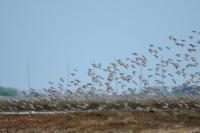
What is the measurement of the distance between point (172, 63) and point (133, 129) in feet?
154

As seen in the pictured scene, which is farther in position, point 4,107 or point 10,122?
point 4,107

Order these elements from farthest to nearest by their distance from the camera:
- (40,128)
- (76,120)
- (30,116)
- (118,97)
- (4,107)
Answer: (118,97) < (4,107) < (30,116) < (76,120) < (40,128)

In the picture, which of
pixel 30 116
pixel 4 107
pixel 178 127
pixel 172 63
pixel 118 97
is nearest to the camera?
pixel 178 127

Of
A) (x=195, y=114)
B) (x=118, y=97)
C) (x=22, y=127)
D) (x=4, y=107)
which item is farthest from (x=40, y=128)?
(x=118, y=97)

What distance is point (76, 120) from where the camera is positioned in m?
68.5

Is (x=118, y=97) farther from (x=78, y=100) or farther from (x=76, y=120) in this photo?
(x=76, y=120)

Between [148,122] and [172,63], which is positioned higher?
[172,63]

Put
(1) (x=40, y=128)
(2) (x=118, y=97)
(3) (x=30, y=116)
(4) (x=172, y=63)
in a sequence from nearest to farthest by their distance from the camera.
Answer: (1) (x=40, y=128) → (3) (x=30, y=116) → (4) (x=172, y=63) → (2) (x=118, y=97)

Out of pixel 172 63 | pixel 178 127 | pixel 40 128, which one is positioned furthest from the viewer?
pixel 172 63

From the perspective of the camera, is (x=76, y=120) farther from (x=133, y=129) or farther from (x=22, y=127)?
(x=133, y=129)

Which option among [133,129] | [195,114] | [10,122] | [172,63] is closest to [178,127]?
[133,129]

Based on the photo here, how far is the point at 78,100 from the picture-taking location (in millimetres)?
123688

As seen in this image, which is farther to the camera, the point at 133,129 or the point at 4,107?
the point at 4,107

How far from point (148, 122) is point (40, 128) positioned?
1393 centimetres
